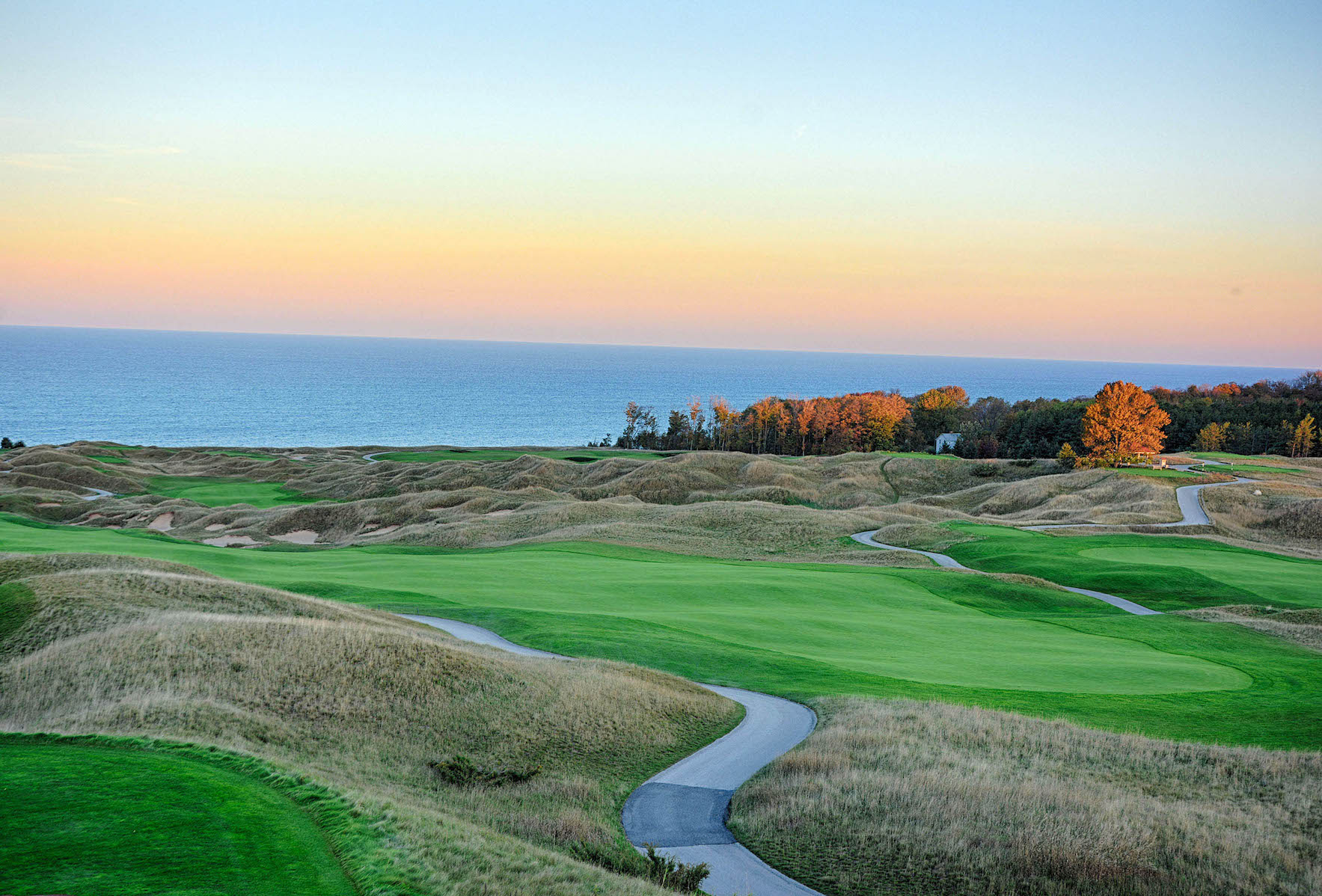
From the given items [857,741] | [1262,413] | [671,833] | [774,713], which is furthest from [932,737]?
[1262,413]

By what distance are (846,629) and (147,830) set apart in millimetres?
23466

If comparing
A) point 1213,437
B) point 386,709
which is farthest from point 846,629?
point 1213,437

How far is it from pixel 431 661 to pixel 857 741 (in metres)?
8.55

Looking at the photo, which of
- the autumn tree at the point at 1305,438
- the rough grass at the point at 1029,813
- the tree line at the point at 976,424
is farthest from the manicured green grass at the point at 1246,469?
the rough grass at the point at 1029,813

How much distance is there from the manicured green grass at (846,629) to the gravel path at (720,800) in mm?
2370

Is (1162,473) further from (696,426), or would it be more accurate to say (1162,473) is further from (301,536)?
(696,426)

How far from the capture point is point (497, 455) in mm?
106188

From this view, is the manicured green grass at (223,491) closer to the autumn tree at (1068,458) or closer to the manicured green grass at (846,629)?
the manicured green grass at (846,629)

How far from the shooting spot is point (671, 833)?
13250 mm

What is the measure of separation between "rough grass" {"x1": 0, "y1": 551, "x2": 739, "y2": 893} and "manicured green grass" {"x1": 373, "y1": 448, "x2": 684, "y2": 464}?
78610mm

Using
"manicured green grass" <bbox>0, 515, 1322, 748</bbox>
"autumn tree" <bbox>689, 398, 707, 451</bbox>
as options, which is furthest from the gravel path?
"autumn tree" <bbox>689, 398, 707, 451</bbox>

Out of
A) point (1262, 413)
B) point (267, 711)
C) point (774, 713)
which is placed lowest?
point (774, 713)

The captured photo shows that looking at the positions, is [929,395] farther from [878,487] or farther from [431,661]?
[431,661]

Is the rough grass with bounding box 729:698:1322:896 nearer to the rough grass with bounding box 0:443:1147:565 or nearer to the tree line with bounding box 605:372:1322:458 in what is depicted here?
the rough grass with bounding box 0:443:1147:565
